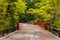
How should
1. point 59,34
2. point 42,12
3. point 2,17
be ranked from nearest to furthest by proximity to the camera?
point 59,34 < point 2,17 < point 42,12

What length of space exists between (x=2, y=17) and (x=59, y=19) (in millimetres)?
10202

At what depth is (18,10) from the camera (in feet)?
118

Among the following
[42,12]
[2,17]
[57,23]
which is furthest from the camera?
[42,12]

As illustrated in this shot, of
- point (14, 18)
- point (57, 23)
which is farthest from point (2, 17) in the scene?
point (57, 23)

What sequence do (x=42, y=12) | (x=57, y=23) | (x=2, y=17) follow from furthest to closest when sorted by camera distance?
(x=42, y=12) → (x=57, y=23) → (x=2, y=17)

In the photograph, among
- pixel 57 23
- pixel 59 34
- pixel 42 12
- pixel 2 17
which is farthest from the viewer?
pixel 42 12

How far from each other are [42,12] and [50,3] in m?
5.98

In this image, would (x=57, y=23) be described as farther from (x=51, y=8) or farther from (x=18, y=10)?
(x=18, y=10)

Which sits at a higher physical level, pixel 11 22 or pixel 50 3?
pixel 50 3

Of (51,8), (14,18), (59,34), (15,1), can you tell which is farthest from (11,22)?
(59,34)

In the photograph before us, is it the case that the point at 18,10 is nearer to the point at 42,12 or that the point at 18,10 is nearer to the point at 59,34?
the point at 42,12

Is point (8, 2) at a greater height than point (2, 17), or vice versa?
point (8, 2)

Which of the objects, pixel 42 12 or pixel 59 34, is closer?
pixel 59 34

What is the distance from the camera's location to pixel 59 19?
35969mm
